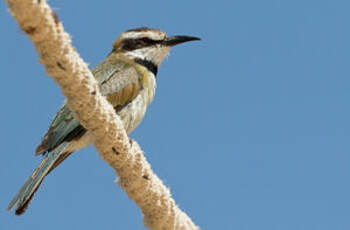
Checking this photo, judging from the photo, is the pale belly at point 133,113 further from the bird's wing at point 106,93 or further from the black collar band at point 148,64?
the black collar band at point 148,64

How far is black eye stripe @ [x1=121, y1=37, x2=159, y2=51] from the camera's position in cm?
366

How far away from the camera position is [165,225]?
257 cm

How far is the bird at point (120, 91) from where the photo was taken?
2785 mm

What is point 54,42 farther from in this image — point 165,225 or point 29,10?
point 165,225

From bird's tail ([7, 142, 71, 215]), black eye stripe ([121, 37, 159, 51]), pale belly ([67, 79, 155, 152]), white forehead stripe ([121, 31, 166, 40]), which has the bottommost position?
bird's tail ([7, 142, 71, 215])

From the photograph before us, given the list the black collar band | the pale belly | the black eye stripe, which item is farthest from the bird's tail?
the black eye stripe

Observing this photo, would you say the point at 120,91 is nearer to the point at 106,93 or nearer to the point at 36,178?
the point at 106,93

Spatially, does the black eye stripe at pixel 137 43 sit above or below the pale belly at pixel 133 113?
above

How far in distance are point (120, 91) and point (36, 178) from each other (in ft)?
2.28


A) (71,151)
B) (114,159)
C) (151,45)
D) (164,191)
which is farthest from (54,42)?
(151,45)

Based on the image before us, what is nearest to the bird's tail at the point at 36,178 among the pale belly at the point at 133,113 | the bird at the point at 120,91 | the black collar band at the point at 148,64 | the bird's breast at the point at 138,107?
the bird at the point at 120,91

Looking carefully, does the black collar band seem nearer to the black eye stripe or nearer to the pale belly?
the black eye stripe

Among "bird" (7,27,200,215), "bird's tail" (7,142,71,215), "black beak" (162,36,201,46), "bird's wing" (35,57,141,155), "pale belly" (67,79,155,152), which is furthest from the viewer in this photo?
"black beak" (162,36,201,46)

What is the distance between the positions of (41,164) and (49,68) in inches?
39.9
